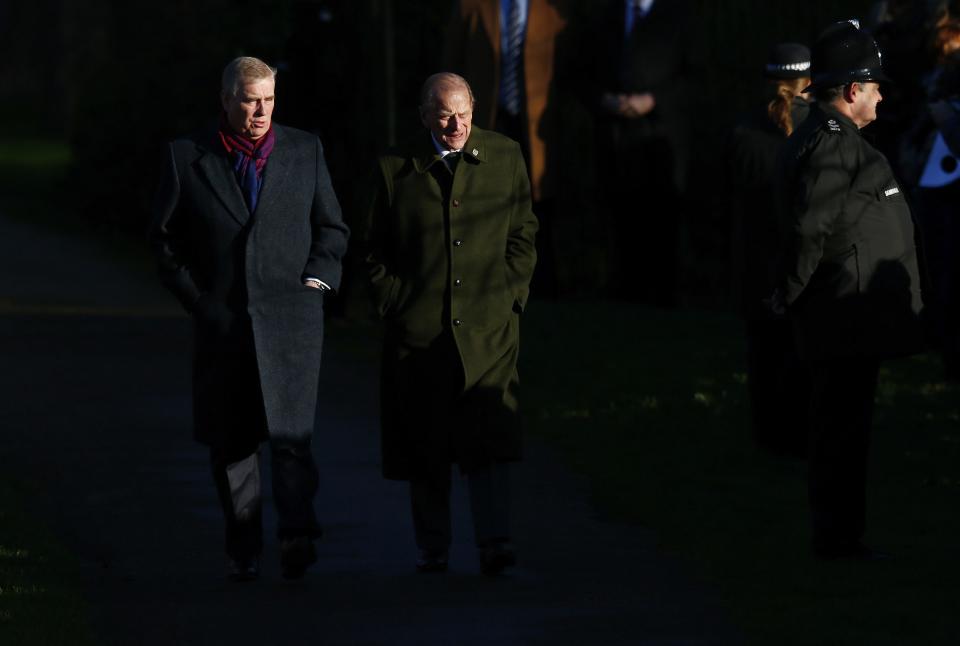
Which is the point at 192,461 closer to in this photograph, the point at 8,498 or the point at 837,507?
the point at 8,498

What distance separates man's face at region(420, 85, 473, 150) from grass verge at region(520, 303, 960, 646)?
1.69m

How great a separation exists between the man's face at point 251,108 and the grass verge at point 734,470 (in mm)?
2129

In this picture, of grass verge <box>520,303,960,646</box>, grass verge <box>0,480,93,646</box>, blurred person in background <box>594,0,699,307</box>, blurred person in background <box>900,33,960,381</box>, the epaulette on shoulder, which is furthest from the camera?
blurred person in background <box>594,0,699,307</box>

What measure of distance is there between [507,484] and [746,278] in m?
2.52

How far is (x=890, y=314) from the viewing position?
8.84 meters

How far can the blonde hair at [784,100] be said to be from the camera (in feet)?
35.8

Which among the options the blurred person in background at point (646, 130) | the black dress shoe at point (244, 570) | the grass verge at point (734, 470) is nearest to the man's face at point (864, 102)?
the grass verge at point (734, 470)

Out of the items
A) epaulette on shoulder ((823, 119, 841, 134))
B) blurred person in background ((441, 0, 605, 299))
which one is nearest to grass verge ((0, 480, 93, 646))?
epaulette on shoulder ((823, 119, 841, 134))

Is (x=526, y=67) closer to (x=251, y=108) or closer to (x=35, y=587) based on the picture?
(x=251, y=108)

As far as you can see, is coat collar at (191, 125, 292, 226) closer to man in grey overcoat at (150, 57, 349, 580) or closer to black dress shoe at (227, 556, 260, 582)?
man in grey overcoat at (150, 57, 349, 580)

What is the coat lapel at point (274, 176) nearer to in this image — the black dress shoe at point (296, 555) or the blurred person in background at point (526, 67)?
the black dress shoe at point (296, 555)

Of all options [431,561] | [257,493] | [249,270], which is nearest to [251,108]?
[249,270]


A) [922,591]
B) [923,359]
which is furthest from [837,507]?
[923,359]

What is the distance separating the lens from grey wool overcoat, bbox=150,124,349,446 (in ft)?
28.6
